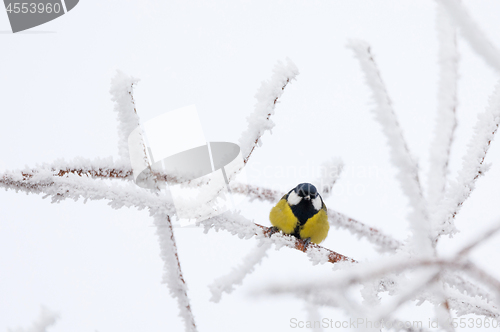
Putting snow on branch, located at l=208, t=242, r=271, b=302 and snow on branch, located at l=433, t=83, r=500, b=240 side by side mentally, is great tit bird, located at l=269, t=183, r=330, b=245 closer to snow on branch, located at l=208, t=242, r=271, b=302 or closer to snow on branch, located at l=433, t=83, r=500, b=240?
snow on branch, located at l=208, t=242, r=271, b=302

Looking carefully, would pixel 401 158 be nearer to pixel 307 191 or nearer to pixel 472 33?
pixel 472 33

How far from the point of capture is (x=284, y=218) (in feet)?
6.32

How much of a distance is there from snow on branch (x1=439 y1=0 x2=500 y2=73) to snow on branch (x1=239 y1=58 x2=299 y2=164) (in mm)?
519

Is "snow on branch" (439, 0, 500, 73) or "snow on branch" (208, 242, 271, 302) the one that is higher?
"snow on branch" (439, 0, 500, 73)

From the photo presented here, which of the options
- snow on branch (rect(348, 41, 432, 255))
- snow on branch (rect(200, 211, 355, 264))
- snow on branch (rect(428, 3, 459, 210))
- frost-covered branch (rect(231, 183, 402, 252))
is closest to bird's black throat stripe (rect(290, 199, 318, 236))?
frost-covered branch (rect(231, 183, 402, 252))

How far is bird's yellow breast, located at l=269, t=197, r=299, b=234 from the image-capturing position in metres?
1.91

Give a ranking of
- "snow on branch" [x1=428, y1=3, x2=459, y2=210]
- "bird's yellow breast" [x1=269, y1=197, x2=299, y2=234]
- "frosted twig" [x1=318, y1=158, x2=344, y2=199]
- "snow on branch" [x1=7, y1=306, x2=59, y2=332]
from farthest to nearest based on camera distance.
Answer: "bird's yellow breast" [x1=269, y1=197, x2=299, y2=234] → "frosted twig" [x1=318, y1=158, x2=344, y2=199] → "snow on branch" [x1=7, y1=306, x2=59, y2=332] → "snow on branch" [x1=428, y1=3, x2=459, y2=210]

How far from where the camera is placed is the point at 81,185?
63 cm

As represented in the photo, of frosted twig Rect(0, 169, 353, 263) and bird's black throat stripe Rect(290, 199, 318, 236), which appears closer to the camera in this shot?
frosted twig Rect(0, 169, 353, 263)

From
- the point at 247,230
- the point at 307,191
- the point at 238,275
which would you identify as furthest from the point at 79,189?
the point at 307,191

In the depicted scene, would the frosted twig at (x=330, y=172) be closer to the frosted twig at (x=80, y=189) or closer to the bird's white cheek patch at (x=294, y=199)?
the frosted twig at (x=80, y=189)

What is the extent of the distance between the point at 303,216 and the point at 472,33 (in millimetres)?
1745

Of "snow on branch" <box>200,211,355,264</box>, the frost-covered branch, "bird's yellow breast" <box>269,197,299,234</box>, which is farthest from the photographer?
"bird's yellow breast" <box>269,197,299,234</box>

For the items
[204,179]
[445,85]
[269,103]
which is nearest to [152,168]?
[204,179]
